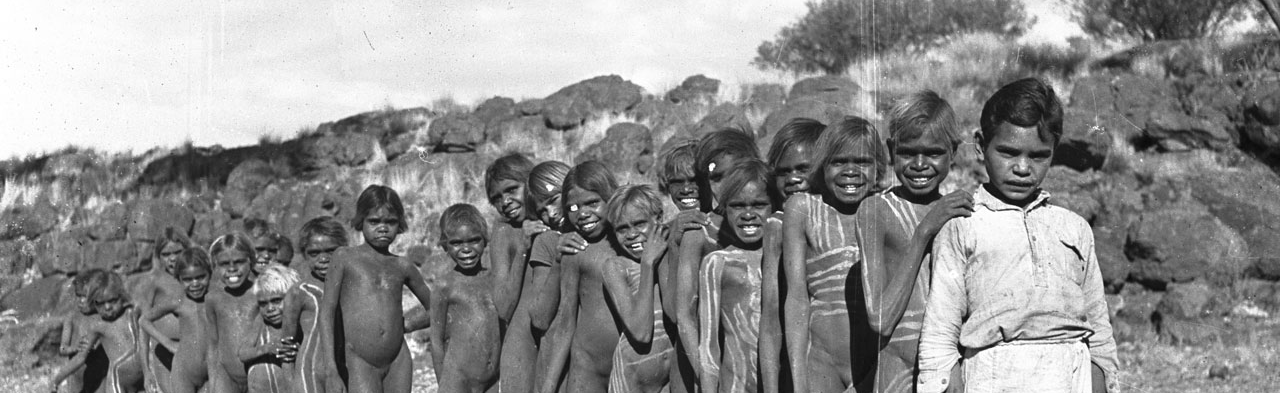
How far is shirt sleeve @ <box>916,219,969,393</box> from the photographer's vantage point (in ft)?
12.5

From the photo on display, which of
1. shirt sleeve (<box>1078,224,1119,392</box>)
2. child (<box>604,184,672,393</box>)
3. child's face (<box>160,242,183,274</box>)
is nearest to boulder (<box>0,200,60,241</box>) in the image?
child's face (<box>160,242,183,274</box>)

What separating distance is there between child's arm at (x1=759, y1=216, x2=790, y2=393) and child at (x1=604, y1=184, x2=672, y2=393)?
66cm

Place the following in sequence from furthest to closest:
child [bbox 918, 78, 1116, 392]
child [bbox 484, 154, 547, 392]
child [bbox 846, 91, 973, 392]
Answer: child [bbox 484, 154, 547, 392] < child [bbox 846, 91, 973, 392] < child [bbox 918, 78, 1116, 392]

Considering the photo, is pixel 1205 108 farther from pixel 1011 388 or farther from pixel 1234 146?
pixel 1011 388

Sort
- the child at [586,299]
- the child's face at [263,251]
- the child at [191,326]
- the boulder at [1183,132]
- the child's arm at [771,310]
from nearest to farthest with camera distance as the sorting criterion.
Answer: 1. the child's arm at [771,310]
2. the child at [586,299]
3. the child at [191,326]
4. the child's face at [263,251]
5. the boulder at [1183,132]

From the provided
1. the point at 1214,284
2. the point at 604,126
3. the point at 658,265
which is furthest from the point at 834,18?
the point at 658,265

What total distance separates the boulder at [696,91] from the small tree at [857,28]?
7.11 feet

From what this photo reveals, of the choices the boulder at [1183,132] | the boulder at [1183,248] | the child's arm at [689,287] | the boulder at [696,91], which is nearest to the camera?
the child's arm at [689,287]

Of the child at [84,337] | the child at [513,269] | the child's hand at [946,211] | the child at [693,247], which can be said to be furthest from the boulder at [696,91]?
the child's hand at [946,211]

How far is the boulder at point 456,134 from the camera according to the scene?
62.2 feet

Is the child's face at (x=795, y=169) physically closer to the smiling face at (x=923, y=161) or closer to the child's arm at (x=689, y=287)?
→ the child's arm at (x=689, y=287)

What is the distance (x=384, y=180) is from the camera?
18859 millimetres

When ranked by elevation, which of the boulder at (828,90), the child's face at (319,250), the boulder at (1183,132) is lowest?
the child's face at (319,250)

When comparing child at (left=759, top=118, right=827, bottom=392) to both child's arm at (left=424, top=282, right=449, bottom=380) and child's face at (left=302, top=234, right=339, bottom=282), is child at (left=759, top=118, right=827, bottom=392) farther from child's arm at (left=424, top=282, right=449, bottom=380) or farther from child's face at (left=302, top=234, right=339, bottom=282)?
child's face at (left=302, top=234, right=339, bottom=282)
